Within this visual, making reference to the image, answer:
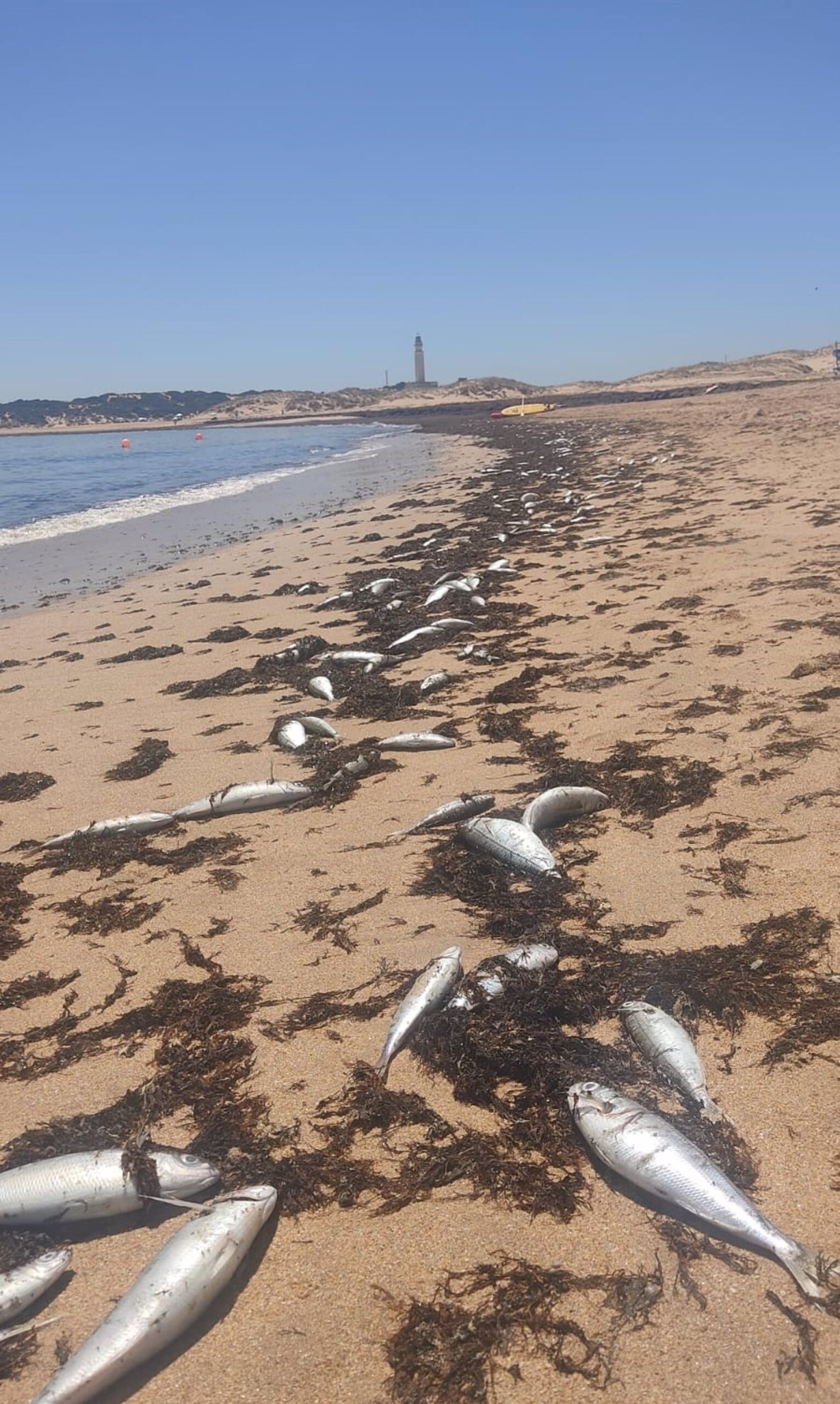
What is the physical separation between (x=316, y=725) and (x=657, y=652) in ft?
9.94

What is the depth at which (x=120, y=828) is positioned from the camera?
17.4ft

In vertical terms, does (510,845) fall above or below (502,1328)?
above

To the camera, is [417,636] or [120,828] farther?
[417,636]

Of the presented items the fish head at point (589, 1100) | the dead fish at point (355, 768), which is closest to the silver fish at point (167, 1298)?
the fish head at point (589, 1100)

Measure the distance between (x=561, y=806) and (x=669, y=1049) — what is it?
6.04 feet

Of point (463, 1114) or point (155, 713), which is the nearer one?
point (463, 1114)

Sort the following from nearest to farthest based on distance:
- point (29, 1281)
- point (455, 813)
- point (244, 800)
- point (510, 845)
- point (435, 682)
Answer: point (29, 1281)
point (510, 845)
point (455, 813)
point (244, 800)
point (435, 682)

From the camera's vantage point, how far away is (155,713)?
7617 mm

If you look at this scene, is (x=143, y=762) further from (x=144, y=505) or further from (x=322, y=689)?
(x=144, y=505)

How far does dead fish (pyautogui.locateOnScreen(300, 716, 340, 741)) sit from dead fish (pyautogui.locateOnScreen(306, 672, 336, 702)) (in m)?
0.68

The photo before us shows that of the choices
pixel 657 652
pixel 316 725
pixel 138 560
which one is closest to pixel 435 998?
pixel 316 725

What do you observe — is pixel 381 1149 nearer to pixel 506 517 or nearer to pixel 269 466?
pixel 506 517

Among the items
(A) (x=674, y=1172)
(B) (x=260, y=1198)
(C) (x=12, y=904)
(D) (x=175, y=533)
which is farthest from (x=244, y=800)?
(D) (x=175, y=533)

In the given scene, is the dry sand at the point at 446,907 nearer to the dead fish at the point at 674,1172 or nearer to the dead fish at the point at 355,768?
the dead fish at the point at 674,1172
